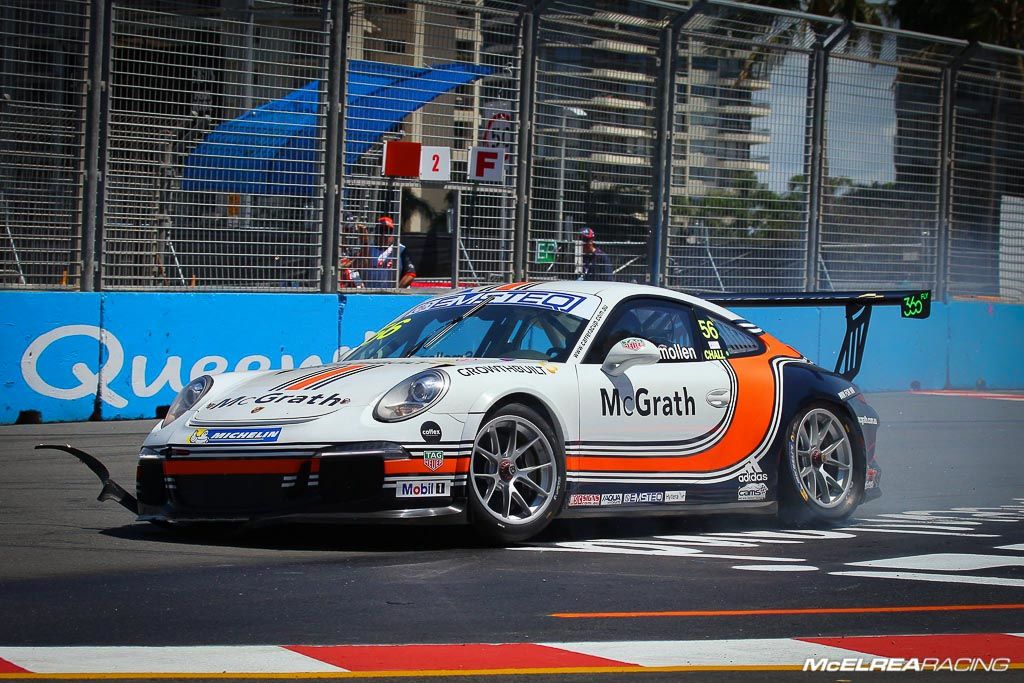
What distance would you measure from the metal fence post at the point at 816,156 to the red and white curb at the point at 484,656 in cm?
1335

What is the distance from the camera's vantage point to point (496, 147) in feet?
49.6

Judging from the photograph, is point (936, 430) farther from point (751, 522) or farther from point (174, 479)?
point (174, 479)

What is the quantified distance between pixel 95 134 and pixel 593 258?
547cm

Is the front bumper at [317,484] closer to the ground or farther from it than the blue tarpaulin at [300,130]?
closer to the ground

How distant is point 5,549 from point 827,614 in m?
3.31

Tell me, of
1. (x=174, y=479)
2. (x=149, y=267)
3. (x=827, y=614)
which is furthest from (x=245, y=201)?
(x=827, y=614)

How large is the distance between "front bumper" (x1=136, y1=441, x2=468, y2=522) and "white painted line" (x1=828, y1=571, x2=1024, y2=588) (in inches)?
64.1

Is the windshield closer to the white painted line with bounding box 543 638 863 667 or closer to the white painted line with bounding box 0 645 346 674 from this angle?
the white painted line with bounding box 543 638 863 667

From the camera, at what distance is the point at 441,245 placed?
49.6ft

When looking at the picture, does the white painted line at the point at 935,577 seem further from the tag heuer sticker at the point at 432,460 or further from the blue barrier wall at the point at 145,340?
the blue barrier wall at the point at 145,340

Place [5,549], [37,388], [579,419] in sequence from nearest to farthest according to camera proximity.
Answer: [5,549]
[579,419]
[37,388]

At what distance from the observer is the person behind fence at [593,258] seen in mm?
15641

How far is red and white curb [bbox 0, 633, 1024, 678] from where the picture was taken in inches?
163

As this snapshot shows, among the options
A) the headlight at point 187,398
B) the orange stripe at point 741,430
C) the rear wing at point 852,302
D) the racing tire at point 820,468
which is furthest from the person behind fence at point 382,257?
the headlight at point 187,398
